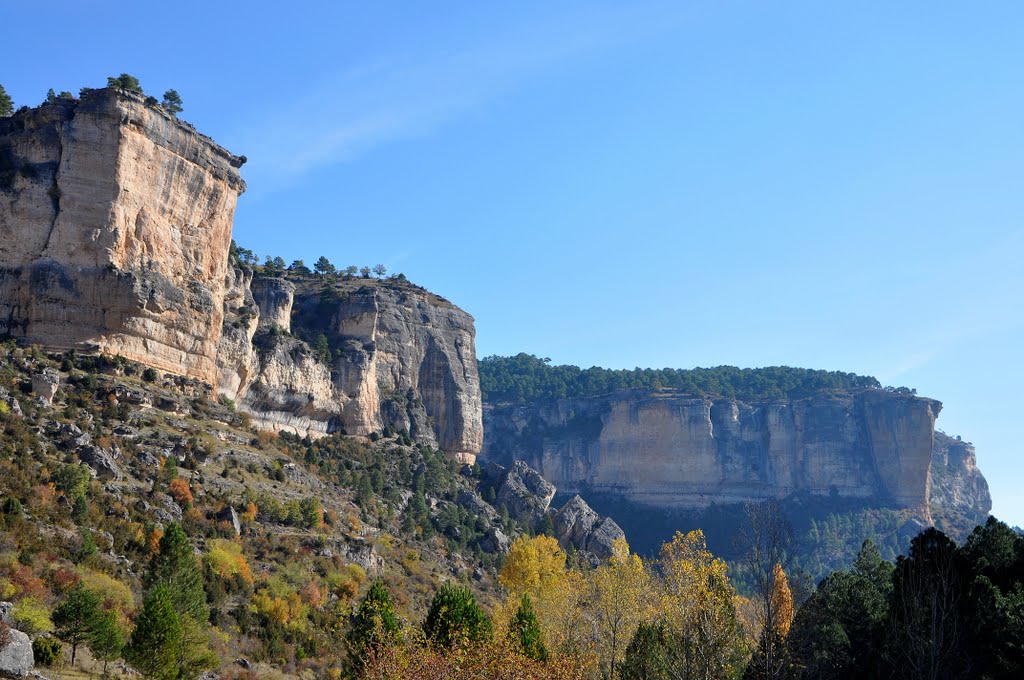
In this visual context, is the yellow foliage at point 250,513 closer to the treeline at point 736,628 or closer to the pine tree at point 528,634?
the treeline at point 736,628

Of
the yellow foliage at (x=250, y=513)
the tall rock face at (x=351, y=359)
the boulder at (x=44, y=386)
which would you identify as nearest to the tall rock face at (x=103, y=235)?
the boulder at (x=44, y=386)

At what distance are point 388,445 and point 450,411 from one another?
14.0 m

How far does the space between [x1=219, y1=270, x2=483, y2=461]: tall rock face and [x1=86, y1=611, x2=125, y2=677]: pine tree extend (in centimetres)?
4076

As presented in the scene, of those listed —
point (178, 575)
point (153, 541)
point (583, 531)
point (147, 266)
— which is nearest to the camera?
point (178, 575)

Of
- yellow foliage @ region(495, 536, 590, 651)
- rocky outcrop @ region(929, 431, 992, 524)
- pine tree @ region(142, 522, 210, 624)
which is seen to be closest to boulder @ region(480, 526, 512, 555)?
yellow foliage @ region(495, 536, 590, 651)

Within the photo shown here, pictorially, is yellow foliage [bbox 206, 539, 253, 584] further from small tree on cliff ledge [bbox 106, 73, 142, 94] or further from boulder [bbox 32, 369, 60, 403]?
small tree on cliff ledge [bbox 106, 73, 142, 94]

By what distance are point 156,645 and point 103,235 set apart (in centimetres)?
3797

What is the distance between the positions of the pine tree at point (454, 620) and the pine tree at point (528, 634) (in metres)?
1.25

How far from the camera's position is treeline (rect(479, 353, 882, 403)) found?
15212cm

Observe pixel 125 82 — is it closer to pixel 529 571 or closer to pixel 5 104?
→ pixel 5 104

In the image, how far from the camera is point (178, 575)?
39688mm

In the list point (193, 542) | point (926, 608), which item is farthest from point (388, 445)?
point (926, 608)

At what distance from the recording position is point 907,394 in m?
144

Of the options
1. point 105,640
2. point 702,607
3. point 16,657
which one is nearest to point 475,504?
point 105,640
